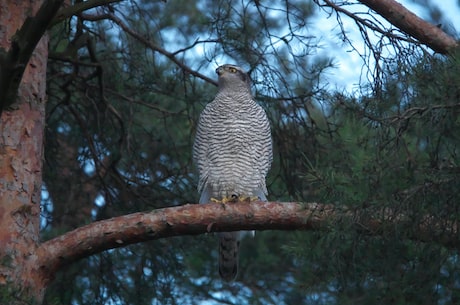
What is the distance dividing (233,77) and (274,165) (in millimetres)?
2575

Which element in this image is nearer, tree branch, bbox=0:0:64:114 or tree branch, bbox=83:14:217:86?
tree branch, bbox=0:0:64:114

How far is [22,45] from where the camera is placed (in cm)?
467

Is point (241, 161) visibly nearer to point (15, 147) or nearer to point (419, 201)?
point (15, 147)

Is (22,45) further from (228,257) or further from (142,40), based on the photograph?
(228,257)

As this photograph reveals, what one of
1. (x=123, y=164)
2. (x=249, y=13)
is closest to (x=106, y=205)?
(x=123, y=164)

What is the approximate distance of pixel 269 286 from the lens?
1048cm

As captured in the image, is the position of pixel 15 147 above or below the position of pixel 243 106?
below

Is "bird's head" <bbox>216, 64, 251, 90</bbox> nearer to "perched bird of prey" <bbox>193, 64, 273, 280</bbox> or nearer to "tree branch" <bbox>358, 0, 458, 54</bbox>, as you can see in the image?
"perched bird of prey" <bbox>193, 64, 273, 280</bbox>

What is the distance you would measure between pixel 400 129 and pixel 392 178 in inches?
10.2

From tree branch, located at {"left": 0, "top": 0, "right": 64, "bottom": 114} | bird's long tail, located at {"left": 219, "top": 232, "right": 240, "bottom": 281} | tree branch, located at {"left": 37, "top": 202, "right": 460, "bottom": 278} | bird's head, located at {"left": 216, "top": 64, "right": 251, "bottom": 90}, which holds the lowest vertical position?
tree branch, located at {"left": 37, "top": 202, "right": 460, "bottom": 278}

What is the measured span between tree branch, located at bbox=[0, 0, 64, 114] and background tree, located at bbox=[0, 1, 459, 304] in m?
0.01

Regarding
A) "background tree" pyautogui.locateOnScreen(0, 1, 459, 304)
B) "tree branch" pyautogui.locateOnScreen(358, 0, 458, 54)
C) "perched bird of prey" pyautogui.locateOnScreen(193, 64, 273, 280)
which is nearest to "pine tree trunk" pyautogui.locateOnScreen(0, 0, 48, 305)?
"background tree" pyautogui.locateOnScreen(0, 1, 459, 304)

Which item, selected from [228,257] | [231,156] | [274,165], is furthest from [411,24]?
[274,165]

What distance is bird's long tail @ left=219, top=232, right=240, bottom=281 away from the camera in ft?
23.3
